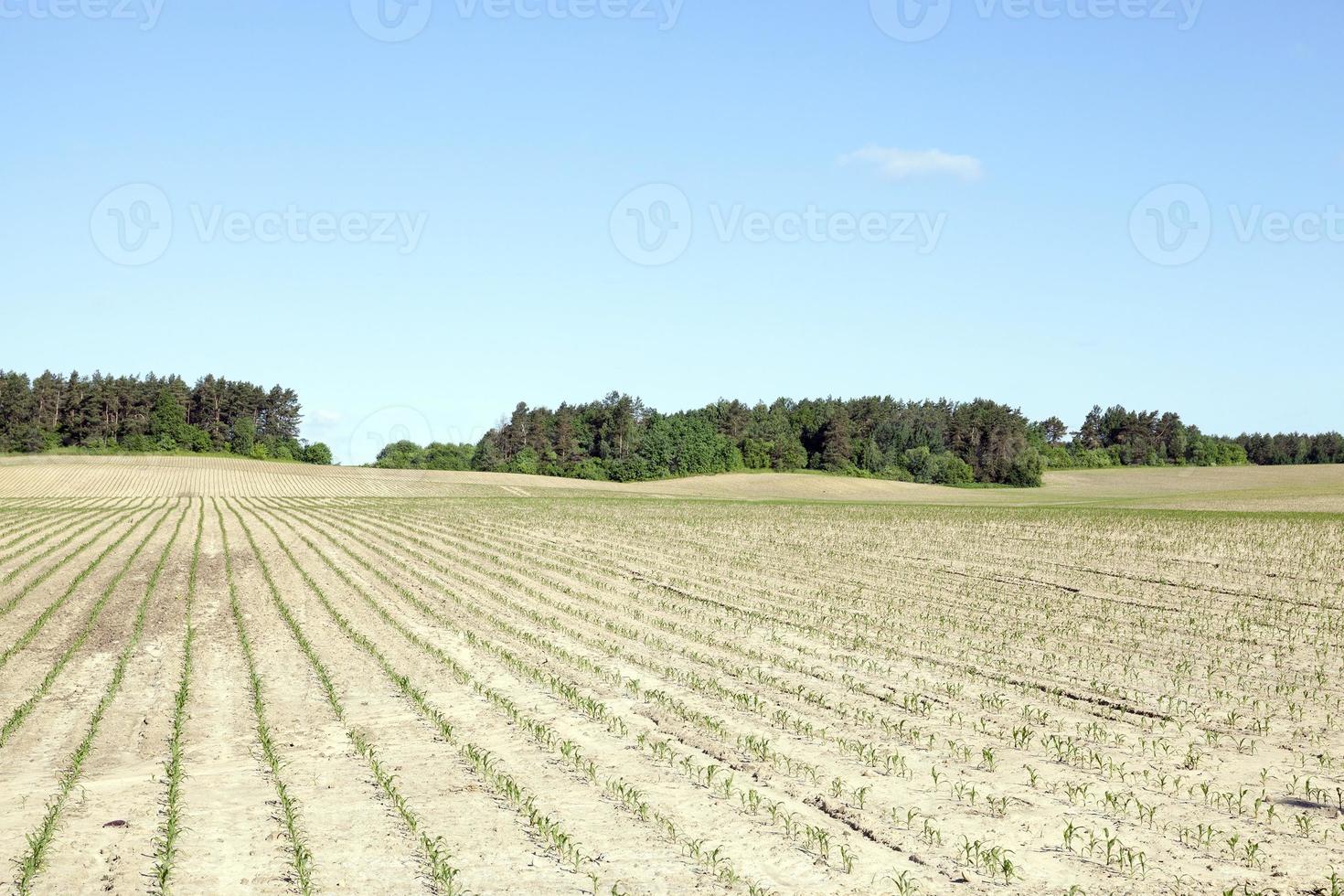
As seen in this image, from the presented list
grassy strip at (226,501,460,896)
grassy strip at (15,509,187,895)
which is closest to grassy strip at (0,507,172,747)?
grassy strip at (15,509,187,895)

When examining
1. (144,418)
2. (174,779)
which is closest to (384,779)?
(174,779)

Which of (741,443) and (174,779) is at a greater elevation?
(741,443)

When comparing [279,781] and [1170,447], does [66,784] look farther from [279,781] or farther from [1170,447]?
[1170,447]

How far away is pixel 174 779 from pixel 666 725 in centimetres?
583

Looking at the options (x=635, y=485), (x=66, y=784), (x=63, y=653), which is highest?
(x=635, y=485)

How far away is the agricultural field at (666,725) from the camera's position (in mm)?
9695

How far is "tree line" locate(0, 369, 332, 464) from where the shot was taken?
130 metres

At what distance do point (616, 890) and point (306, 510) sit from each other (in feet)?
196

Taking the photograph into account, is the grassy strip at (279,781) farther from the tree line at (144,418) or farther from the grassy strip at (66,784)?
the tree line at (144,418)

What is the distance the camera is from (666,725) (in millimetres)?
14461

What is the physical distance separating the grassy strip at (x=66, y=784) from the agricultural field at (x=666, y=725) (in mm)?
53

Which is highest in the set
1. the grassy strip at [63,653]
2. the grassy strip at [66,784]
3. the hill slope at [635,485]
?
the hill slope at [635,485]

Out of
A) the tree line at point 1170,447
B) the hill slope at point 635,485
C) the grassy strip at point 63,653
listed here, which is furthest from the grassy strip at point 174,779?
the tree line at point 1170,447

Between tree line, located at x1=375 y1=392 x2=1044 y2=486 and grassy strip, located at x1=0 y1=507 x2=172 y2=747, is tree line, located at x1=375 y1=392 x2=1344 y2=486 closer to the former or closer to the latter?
tree line, located at x1=375 y1=392 x2=1044 y2=486
